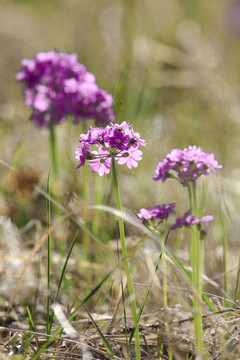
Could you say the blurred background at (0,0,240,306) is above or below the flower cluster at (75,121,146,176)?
above

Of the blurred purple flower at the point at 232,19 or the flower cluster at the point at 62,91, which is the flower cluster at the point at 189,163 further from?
the blurred purple flower at the point at 232,19

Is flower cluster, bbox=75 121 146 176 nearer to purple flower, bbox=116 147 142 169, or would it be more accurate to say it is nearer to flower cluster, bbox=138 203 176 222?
purple flower, bbox=116 147 142 169

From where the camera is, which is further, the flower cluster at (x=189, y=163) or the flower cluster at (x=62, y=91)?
the flower cluster at (x=62, y=91)

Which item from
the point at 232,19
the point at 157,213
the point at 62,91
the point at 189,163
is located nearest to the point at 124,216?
the point at 157,213

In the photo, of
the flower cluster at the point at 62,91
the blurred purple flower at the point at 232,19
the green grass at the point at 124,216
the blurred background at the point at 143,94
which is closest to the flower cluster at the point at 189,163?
→ the green grass at the point at 124,216

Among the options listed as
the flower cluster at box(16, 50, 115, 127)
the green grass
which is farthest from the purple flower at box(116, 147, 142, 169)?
the flower cluster at box(16, 50, 115, 127)
